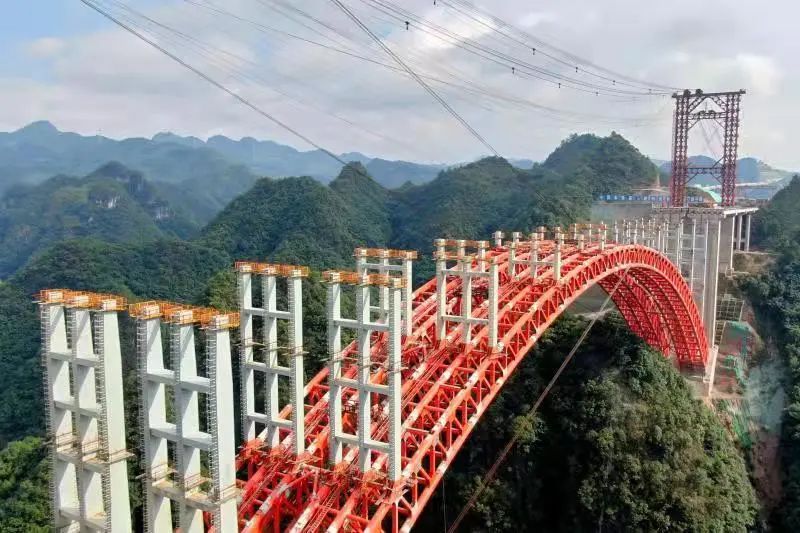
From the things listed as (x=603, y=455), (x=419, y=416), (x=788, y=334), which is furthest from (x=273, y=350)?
(x=788, y=334)

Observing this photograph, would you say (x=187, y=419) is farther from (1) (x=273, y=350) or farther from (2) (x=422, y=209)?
(2) (x=422, y=209)

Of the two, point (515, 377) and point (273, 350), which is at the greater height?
point (273, 350)

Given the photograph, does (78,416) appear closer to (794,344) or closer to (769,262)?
(794,344)

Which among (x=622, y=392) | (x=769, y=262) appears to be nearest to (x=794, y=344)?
(x=769, y=262)

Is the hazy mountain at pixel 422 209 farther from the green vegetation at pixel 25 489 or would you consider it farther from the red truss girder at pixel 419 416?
the red truss girder at pixel 419 416

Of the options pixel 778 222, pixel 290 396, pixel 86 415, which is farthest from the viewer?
pixel 778 222

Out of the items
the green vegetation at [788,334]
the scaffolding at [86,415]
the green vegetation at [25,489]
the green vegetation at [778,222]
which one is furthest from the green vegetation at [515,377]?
the green vegetation at [778,222]

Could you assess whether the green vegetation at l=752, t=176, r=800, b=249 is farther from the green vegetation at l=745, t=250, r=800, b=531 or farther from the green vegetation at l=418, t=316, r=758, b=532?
the green vegetation at l=418, t=316, r=758, b=532
